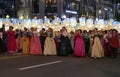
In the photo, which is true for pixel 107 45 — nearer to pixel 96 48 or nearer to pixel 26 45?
pixel 96 48

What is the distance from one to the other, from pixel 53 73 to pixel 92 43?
7.83 metres

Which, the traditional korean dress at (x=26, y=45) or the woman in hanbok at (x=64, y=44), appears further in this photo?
the traditional korean dress at (x=26, y=45)

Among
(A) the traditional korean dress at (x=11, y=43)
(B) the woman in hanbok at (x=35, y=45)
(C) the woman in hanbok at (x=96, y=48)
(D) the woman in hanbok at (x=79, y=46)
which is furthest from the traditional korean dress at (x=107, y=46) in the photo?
(A) the traditional korean dress at (x=11, y=43)

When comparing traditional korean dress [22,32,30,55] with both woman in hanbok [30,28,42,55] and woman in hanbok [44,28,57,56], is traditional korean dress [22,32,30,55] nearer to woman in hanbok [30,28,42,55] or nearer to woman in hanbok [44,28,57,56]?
woman in hanbok [30,28,42,55]

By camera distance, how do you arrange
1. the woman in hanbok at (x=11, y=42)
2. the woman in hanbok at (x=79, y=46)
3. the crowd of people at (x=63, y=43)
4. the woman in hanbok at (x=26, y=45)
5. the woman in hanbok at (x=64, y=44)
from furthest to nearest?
the woman in hanbok at (x=11, y=42)
the woman in hanbok at (x=26, y=45)
the woman in hanbok at (x=64, y=44)
the crowd of people at (x=63, y=43)
the woman in hanbok at (x=79, y=46)

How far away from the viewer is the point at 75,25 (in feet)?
107

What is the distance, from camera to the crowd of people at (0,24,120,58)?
67.6 ft

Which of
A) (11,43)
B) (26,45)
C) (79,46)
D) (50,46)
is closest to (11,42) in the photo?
(11,43)

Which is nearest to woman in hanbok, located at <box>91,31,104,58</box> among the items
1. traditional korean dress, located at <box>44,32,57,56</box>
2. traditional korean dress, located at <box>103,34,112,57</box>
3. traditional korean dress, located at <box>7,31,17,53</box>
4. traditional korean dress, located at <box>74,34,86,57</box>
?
traditional korean dress, located at <box>74,34,86,57</box>

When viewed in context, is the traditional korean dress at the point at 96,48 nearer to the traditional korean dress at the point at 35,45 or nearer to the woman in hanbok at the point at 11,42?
the traditional korean dress at the point at 35,45

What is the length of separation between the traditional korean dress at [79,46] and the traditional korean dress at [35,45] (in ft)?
7.37

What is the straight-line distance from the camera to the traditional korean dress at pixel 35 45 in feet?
68.8

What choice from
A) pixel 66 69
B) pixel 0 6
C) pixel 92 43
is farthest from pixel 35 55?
pixel 0 6

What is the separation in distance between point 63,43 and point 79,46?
41.2 inches
